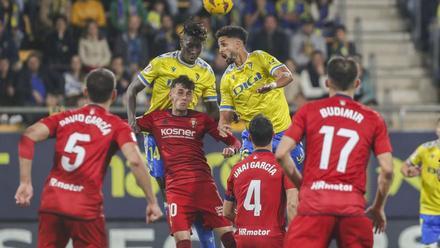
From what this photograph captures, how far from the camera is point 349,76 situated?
31.3 ft

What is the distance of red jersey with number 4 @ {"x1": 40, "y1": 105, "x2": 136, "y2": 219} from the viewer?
973 centimetres

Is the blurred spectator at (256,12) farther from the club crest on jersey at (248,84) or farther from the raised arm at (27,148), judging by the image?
the raised arm at (27,148)

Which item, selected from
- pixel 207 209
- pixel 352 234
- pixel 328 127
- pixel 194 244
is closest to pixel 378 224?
pixel 352 234

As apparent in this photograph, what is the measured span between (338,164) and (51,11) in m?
12.9

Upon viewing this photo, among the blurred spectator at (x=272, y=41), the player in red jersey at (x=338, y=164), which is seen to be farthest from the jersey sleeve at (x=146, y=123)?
the blurred spectator at (x=272, y=41)

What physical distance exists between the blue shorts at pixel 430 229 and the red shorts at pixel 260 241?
4428 millimetres

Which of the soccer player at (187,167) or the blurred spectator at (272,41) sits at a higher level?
the blurred spectator at (272,41)

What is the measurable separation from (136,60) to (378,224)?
1165 cm

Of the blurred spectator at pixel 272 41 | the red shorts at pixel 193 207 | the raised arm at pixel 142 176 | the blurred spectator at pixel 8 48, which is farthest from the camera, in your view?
the blurred spectator at pixel 272 41

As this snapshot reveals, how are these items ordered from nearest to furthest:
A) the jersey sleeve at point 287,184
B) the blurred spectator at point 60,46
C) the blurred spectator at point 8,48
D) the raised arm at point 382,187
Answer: the raised arm at point 382,187
the jersey sleeve at point 287,184
the blurred spectator at point 8,48
the blurred spectator at point 60,46

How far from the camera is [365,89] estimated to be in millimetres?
20234

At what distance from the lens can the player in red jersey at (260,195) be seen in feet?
37.2

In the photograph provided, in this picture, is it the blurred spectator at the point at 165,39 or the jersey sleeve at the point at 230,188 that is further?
the blurred spectator at the point at 165,39

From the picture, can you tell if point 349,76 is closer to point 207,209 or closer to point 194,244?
point 207,209
